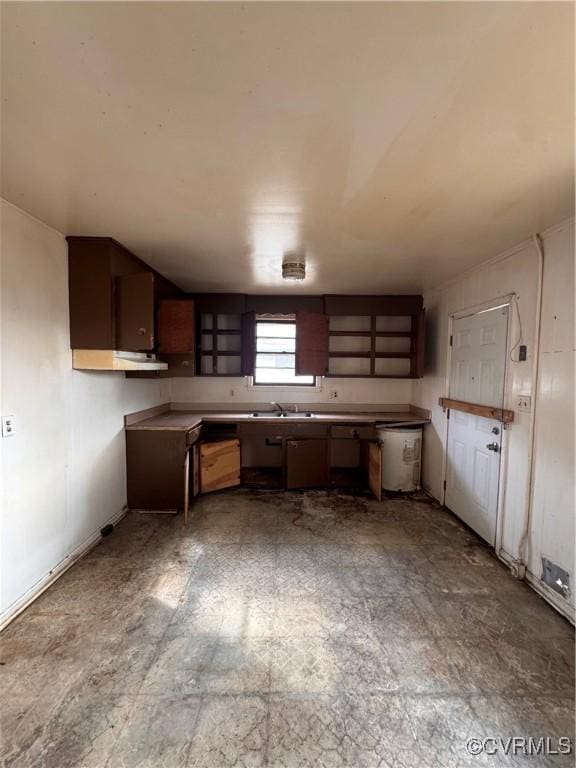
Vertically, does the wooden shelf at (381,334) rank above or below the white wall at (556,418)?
above

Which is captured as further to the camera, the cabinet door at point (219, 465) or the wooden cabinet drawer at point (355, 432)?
the wooden cabinet drawer at point (355, 432)

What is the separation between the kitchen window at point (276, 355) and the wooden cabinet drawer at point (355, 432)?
88 centimetres

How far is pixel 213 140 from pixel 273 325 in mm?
3155

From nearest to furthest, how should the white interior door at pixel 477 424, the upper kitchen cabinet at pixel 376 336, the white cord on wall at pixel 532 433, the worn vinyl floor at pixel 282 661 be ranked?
the worn vinyl floor at pixel 282 661
the white cord on wall at pixel 532 433
the white interior door at pixel 477 424
the upper kitchen cabinet at pixel 376 336

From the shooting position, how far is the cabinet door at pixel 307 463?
3764 mm

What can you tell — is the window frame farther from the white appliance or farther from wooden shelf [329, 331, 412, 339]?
the white appliance

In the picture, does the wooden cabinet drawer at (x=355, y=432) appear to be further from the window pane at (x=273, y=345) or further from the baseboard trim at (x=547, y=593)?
the baseboard trim at (x=547, y=593)

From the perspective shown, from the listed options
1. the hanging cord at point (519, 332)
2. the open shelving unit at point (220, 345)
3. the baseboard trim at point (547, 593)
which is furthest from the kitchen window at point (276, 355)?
the baseboard trim at point (547, 593)

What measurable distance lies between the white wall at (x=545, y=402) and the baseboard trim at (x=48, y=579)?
3.25 m

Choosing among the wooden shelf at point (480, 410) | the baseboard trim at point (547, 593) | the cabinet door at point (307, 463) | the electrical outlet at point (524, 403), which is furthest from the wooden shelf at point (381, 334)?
the baseboard trim at point (547, 593)

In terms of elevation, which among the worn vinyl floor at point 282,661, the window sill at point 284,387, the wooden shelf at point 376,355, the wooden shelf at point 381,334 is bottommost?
the worn vinyl floor at point 282,661

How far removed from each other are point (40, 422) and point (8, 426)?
25 cm

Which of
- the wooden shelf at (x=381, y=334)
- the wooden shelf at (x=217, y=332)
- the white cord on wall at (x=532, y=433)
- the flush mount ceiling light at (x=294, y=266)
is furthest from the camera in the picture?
the wooden shelf at (x=217, y=332)

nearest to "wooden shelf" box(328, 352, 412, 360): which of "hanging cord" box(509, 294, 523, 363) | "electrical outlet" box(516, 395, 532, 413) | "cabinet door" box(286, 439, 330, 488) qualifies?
"cabinet door" box(286, 439, 330, 488)
